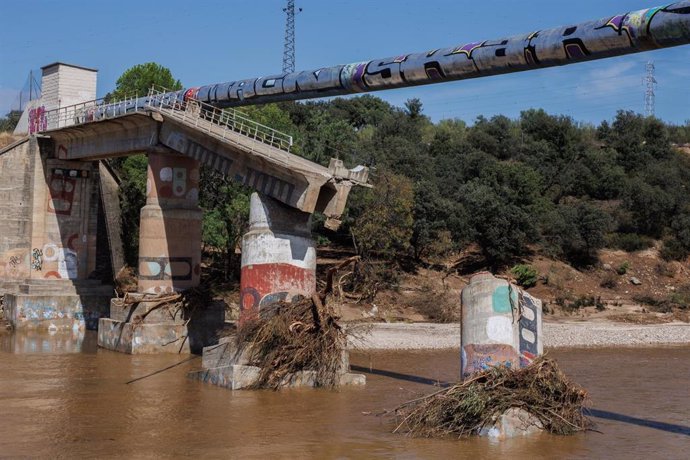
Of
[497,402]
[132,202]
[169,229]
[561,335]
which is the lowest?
[497,402]

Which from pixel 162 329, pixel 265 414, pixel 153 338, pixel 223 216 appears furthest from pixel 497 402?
pixel 223 216

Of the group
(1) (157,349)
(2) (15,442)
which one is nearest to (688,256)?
(1) (157,349)

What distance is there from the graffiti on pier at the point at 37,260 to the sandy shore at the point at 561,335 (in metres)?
15.2

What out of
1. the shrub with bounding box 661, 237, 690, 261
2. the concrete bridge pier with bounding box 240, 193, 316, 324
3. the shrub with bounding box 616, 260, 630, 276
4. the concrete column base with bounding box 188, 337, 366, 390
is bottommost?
the concrete column base with bounding box 188, 337, 366, 390

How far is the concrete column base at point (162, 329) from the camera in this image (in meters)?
29.4

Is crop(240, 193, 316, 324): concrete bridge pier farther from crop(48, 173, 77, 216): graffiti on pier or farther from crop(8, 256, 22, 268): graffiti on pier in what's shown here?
crop(8, 256, 22, 268): graffiti on pier

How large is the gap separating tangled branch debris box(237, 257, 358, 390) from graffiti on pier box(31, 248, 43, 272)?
2013 cm

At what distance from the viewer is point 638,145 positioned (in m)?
68.1

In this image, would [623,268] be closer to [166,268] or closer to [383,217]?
[383,217]

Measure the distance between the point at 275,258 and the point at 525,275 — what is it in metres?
25.9

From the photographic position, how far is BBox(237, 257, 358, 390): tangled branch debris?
70.3 feet

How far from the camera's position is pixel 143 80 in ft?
155

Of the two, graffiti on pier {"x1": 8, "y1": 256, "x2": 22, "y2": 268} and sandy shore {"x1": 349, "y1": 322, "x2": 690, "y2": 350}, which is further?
graffiti on pier {"x1": 8, "y1": 256, "x2": 22, "y2": 268}

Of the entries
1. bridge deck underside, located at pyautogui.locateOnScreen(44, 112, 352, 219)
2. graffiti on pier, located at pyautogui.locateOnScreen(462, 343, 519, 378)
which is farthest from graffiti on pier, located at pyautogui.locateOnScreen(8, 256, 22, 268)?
graffiti on pier, located at pyautogui.locateOnScreen(462, 343, 519, 378)
